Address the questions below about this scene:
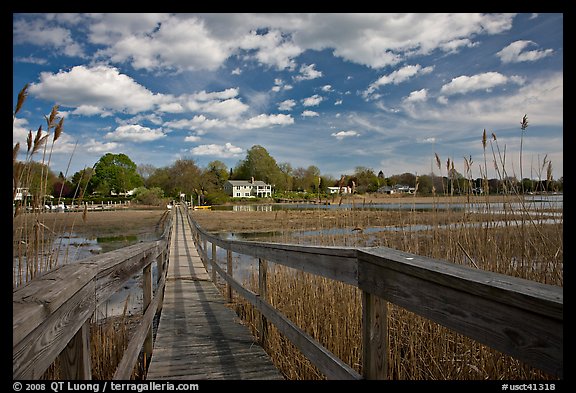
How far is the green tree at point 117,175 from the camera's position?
5967cm

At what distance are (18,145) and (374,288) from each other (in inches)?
84.7

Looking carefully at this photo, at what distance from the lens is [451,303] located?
1.08 m

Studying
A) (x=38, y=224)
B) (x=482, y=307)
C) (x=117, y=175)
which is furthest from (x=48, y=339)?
(x=117, y=175)

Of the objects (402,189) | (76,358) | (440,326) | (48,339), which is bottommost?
(440,326)

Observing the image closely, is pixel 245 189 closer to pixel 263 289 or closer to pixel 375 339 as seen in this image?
pixel 263 289

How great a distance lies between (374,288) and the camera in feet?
4.78

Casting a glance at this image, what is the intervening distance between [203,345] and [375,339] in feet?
8.28

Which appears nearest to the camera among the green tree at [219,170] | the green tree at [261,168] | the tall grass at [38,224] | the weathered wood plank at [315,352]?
the weathered wood plank at [315,352]

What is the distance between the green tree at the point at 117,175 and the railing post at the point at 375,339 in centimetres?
6287

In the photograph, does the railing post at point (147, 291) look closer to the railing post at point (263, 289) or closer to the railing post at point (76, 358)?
the railing post at point (263, 289)

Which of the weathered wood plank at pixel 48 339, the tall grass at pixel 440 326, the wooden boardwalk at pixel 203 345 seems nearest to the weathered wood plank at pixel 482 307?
the tall grass at pixel 440 326
